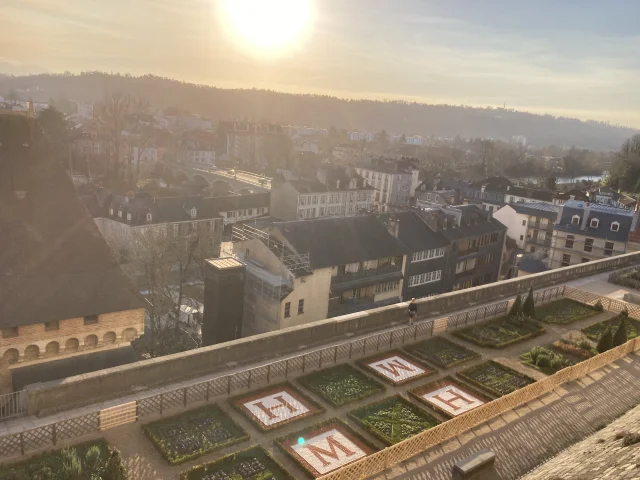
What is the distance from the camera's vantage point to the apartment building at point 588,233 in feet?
183

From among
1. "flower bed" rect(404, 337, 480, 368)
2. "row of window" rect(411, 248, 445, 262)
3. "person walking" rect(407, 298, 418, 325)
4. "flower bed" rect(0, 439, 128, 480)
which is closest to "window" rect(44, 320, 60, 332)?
"flower bed" rect(0, 439, 128, 480)

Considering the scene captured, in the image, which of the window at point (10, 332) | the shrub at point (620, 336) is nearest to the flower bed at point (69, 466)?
the window at point (10, 332)

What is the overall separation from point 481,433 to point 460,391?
3.53 m

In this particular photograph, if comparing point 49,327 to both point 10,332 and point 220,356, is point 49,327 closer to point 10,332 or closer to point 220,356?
point 10,332

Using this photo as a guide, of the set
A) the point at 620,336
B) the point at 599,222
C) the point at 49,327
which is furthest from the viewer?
the point at 599,222

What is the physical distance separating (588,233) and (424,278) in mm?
20754

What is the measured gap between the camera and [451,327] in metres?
28.9

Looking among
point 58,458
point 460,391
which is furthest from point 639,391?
point 58,458

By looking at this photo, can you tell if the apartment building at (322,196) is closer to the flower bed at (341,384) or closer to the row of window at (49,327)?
the flower bed at (341,384)

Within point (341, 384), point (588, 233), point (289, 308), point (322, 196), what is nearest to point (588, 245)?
point (588, 233)

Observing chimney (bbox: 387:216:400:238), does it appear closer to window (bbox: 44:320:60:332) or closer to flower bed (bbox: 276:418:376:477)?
flower bed (bbox: 276:418:376:477)

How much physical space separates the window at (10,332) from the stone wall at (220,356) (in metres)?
2.05

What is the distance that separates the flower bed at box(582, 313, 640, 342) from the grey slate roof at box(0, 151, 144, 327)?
23.5 m

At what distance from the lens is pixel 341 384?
72.8 feet
